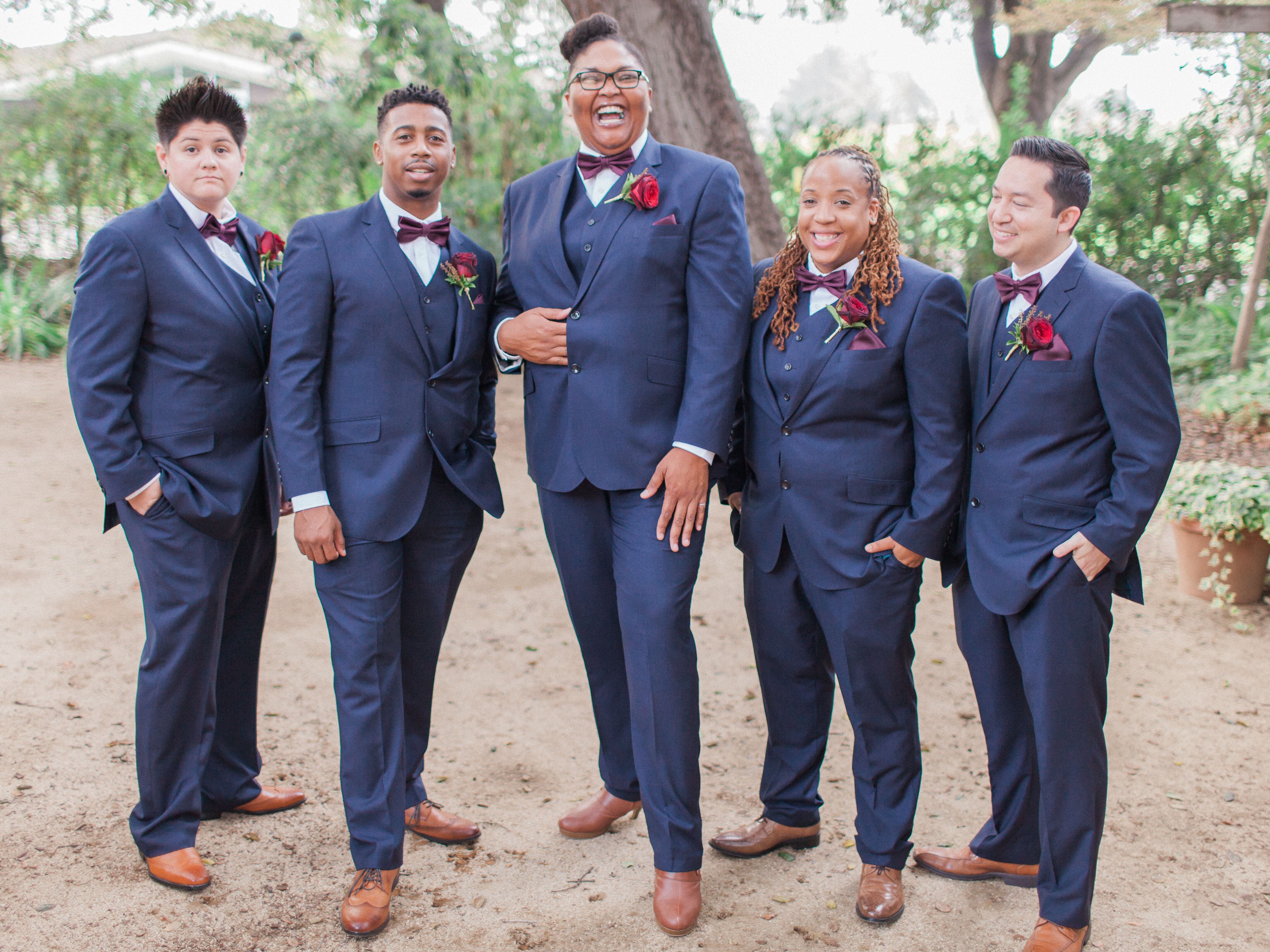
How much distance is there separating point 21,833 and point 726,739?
2526mm

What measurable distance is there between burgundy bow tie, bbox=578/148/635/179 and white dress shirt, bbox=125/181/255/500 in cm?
107

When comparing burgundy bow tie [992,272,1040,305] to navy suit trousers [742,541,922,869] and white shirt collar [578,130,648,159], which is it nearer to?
navy suit trousers [742,541,922,869]

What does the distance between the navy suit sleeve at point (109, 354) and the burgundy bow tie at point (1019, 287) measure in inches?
93.8

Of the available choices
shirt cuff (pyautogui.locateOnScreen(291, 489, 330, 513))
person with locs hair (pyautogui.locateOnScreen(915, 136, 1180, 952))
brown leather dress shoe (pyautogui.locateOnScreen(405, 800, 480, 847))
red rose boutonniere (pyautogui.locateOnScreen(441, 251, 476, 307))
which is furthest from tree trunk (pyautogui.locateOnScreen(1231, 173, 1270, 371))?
shirt cuff (pyautogui.locateOnScreen(291, 489, 330, 513))

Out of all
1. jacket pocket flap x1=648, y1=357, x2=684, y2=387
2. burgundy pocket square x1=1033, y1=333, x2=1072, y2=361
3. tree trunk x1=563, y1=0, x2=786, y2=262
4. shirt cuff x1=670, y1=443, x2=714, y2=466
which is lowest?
shirt cuff x1=670, y1=443, x2=714, y2=466

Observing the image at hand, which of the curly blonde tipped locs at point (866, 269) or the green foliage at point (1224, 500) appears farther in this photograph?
the green foliage at point (1224, 500)

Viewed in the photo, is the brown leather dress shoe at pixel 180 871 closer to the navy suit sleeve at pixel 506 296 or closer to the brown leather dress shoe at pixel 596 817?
the brown leather dress shoe at pixel 596 817

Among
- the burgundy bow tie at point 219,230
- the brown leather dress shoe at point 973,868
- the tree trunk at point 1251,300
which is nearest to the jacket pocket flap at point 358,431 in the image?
the burgundy bow tie at point 219,230

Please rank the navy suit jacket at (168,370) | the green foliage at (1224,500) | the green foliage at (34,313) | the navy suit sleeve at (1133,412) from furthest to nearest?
the green foliage at (34,313) < the green foliage at (1224,500) < the navy suit jacket at (168,370) < the navy suit sleeve at (1133,412)

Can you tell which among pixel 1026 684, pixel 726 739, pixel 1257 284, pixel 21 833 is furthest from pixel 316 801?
pixel 1257 284

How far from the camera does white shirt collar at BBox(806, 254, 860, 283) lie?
9.32 ft

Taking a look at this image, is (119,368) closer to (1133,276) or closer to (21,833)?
(21,833)

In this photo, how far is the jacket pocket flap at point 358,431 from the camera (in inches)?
116

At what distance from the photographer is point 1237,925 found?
2.91 meters
